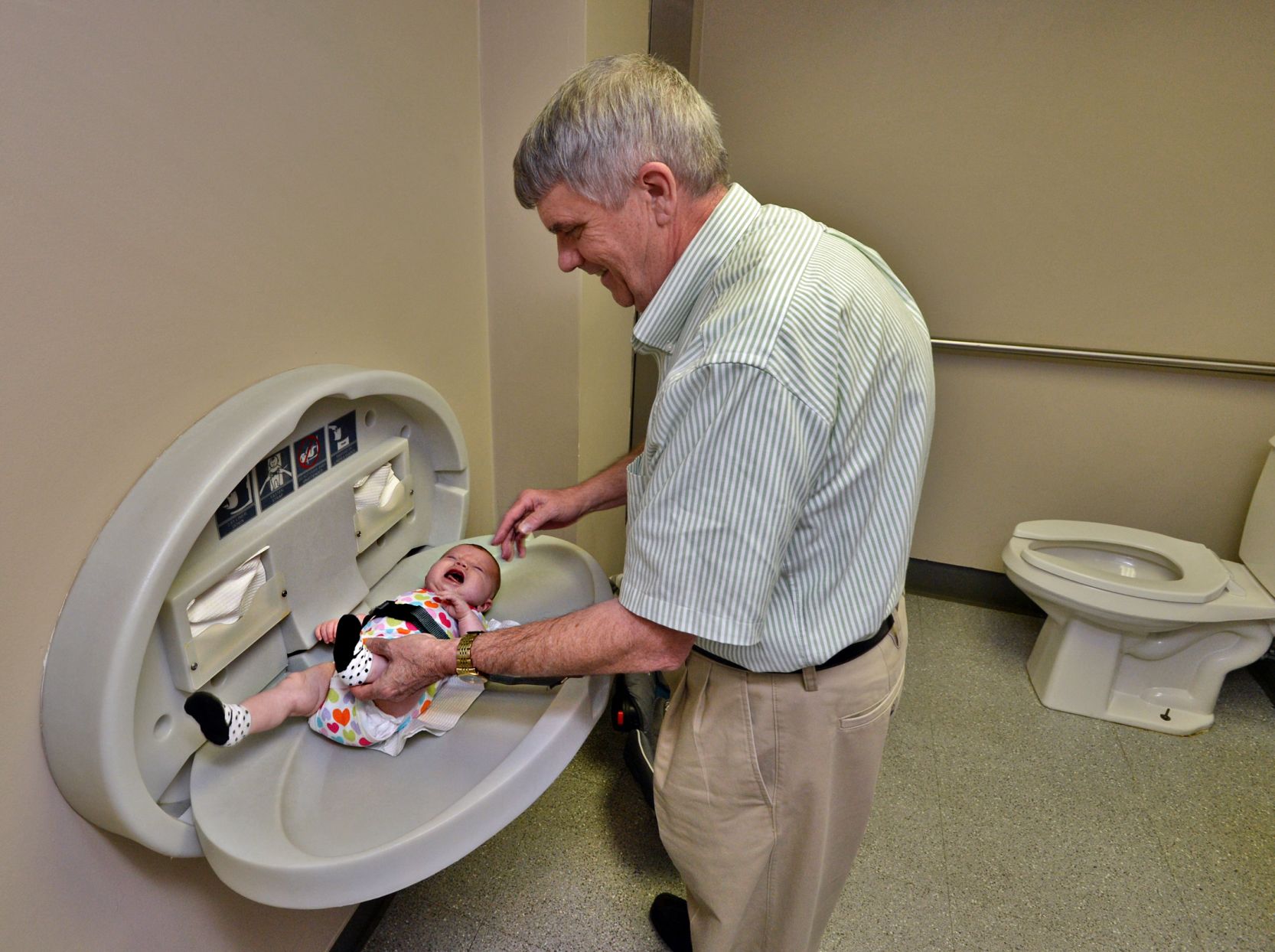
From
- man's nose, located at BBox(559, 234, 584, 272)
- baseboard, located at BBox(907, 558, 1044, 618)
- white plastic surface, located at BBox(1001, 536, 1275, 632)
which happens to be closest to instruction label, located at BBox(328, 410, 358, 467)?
man's nose, located at BBox(559, 234, 584, 272)

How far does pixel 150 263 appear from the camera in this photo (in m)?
0.78

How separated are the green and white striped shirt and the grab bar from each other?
1.47 m

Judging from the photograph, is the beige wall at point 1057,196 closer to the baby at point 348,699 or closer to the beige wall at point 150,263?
the beige wall at point 150,263

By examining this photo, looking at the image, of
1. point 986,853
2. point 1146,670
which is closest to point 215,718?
point 986,853

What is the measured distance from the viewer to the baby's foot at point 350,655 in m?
0.92

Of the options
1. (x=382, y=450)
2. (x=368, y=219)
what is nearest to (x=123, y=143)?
(x=368, y=219)

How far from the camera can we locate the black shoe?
54.8 inches

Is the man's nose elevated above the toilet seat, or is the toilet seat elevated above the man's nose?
the man's nose

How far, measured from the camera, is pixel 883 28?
6.66 feet

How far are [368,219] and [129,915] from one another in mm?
935

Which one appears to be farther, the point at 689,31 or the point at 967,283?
the point at 967,283

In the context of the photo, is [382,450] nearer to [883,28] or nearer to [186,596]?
[186,596]

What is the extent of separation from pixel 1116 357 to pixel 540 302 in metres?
1.67

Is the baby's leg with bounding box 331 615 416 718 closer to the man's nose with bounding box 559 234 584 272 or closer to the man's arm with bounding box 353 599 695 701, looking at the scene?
the man's arm with bounding box 353 599 695 701
